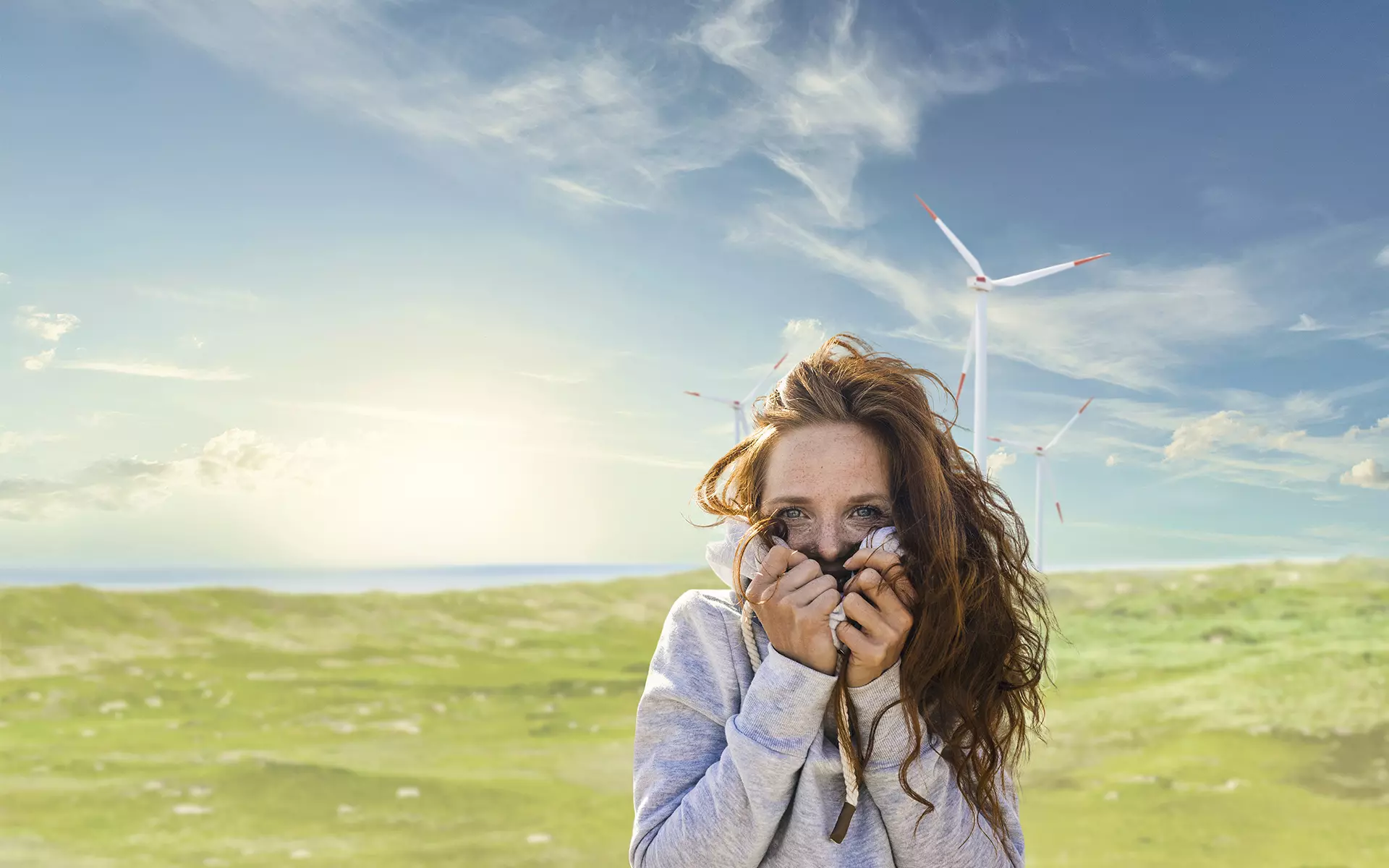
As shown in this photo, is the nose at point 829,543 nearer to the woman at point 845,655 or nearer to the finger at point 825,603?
the woman at point 845,655

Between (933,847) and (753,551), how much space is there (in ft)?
3.00

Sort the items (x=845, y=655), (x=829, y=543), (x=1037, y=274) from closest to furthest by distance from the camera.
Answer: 1. (x=845, y=655)
2. (x=829, y=543)
3. (x=1037, y=274)

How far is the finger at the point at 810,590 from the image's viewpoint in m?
2.21

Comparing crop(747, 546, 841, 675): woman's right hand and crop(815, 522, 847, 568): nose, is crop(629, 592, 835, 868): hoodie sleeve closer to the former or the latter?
crop(747, 546, 841, 675): woman's right hand

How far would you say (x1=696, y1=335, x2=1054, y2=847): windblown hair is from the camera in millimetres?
2404

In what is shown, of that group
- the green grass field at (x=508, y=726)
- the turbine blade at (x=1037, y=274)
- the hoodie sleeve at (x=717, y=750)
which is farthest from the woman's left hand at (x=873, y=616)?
the turbine blade at (x=1037, y=274)

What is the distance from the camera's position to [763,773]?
7.36ft

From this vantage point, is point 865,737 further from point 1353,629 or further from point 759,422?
point 1353,629

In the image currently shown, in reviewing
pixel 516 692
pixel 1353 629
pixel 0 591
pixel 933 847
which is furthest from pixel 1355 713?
pixel 0 591

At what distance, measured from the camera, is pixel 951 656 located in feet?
8.02

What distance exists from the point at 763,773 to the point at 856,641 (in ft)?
1.29

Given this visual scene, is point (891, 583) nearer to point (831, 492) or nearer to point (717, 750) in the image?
point (831, 492)

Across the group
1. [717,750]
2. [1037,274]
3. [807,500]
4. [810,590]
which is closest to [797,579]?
[810,590]

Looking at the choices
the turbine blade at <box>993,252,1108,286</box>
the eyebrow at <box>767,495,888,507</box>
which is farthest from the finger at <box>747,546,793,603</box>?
the turbine blade at <box>993,252,1108,286</box>
